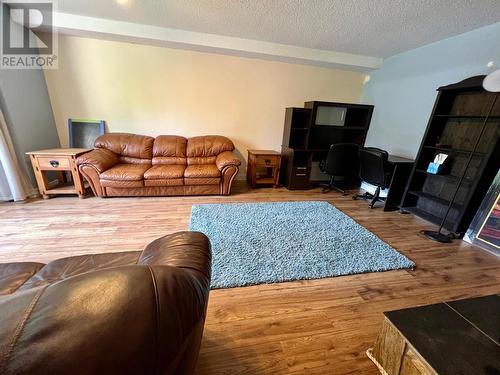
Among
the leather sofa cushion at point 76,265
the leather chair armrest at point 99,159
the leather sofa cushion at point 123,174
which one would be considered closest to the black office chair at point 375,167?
the leather sofa cushion at point 76,265

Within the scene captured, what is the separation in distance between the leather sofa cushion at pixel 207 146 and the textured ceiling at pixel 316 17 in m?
1.55

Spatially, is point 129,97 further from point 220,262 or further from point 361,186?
point 361,186

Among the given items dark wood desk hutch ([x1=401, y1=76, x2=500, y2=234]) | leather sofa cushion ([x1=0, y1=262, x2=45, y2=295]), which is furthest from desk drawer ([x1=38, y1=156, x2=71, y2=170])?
dark wood desk hutch ([x1=401, y1=76, x2=500, y2=234])

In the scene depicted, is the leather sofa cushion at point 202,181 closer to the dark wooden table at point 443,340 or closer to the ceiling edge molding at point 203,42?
the ceiling edge molding at point 203,42

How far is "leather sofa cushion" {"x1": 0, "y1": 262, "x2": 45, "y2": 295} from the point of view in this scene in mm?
987

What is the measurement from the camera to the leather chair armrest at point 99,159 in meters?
2.83

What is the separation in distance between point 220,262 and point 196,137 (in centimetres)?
250

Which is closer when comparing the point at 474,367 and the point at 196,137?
the point at 474,367

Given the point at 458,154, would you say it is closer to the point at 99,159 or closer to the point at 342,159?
the point at 342,159

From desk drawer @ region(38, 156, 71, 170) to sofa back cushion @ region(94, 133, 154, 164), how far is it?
531 millimetres

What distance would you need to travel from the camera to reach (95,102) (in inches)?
134

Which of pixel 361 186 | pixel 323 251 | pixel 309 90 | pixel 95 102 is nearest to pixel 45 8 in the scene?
pixel 95 102

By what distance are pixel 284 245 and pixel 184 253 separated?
1469 mm

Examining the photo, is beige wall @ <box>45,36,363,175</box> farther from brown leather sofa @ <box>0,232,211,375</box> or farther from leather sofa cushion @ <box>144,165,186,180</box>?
brown leather sofa @ <box>0,232,211,375</box>
